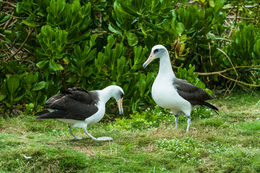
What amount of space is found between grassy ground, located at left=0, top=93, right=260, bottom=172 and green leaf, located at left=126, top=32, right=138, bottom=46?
1.69m

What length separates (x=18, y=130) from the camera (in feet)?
25.1

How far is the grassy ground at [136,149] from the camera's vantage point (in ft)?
18.1

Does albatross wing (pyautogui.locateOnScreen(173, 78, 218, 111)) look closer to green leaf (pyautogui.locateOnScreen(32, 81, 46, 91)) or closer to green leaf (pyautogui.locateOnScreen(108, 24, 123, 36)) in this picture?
green leaf (pyautogui.locateOnScreen(108, 24, 123, 36))

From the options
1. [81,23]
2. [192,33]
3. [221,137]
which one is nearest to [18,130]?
[81,23]

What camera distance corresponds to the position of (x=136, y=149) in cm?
623

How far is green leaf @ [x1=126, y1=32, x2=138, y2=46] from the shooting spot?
29.3ft

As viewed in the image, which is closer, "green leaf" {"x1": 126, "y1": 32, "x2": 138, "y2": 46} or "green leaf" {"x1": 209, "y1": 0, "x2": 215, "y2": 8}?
"green leaf" {"x1": 126, "y1": 32, "x2": 138, "y2": 46}

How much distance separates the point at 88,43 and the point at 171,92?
8.68ft

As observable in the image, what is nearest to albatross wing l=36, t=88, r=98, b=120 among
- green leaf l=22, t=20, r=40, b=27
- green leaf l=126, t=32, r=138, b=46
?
green leaf l=126, t=32, r=138, b=46

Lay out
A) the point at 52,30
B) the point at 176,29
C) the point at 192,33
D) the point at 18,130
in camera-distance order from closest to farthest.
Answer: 1. the point at 18,130
2. the point at 52,30
3. the point at 176,29
4. the point at 192,33

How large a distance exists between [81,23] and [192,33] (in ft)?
9.39

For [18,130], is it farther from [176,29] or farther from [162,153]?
[176,29]

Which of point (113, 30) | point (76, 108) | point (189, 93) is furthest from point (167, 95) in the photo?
point (113, 30)

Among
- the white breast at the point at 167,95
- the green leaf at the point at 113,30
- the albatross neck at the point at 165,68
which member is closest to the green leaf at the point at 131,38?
the green leaf at the point at 113,30
